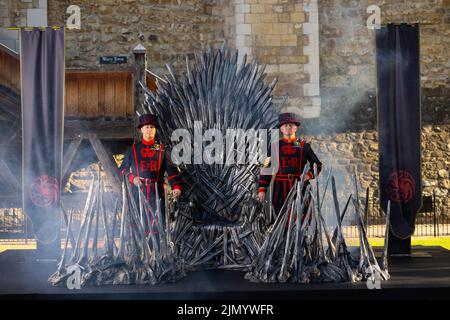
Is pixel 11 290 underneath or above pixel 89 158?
underneath

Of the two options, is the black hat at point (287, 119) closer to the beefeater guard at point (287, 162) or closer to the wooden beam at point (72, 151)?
the beefeater guard at point (287, 162)

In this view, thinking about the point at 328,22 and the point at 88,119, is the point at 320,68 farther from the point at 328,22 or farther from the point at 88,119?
the point at 88,119

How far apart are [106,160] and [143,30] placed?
11.7 feet

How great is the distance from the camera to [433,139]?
13.7 m

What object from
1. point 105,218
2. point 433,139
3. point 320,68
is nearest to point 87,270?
point 105,218

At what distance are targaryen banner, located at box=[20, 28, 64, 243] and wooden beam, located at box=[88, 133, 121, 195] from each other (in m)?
2.92

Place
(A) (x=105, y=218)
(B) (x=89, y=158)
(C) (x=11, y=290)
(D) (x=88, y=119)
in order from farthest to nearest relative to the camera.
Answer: (B) (x=89, y=158) → (D) (x=88, y=119) → (A) (x=105, y=218) → (C) (x=11, y=290)

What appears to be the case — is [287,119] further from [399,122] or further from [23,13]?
[23,13]

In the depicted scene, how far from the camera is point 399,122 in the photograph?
7172 millimetres

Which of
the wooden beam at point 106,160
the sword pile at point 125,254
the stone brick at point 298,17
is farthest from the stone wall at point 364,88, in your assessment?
the sword pile at point 125,254

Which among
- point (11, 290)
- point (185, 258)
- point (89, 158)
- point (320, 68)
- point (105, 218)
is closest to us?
point (11, 290)

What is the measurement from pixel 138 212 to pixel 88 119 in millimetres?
4090

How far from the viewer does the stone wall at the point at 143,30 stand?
1288cm

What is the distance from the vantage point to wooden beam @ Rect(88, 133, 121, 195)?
391 inches
